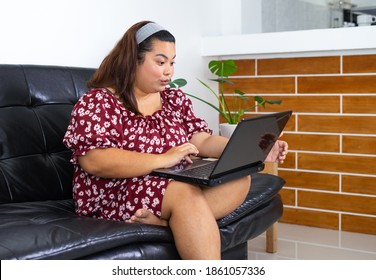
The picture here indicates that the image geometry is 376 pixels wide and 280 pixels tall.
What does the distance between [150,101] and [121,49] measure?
23 cm

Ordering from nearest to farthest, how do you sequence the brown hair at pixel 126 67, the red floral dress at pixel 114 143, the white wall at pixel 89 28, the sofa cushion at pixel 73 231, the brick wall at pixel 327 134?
the sofa cushion at pixel 73 231, the red floral dress at pixel 114 143, the brown hair at pixel 126 67, the white wall at pixel 89 28, the brick wall at pixel 327 134

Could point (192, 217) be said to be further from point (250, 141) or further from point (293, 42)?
point (293, 42)

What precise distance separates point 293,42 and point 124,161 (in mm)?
1902

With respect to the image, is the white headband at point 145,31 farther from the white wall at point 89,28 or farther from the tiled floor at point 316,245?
the tiled floor at point 316,245

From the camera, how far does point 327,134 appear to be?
3.50m

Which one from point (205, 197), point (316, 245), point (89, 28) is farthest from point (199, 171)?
point (316, 245)

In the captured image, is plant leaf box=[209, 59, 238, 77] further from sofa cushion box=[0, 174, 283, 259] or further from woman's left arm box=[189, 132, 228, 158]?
sofa cushion box=[0, 174, 283, 259]

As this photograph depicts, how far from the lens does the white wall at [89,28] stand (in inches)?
101

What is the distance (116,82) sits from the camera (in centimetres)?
211

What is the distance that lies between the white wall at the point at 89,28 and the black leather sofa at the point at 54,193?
252 mm

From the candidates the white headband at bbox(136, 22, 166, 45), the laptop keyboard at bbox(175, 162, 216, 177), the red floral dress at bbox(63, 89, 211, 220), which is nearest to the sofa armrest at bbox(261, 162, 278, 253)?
the red floral dress at bbox(63, 89, 211, 220)

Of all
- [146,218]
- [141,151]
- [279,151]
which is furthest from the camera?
[279,151]

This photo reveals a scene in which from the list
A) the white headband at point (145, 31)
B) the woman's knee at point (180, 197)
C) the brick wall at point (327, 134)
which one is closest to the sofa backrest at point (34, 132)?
the white headband at point (145, 31)
